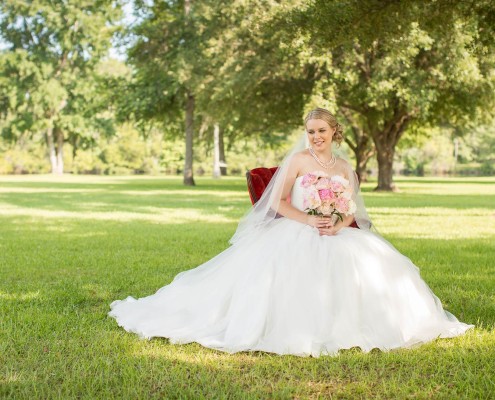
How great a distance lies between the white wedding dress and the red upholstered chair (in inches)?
29.5

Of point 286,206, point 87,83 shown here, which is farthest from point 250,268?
point 87,83

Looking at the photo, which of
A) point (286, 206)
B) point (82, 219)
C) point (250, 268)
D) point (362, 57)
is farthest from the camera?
point (362, 57)

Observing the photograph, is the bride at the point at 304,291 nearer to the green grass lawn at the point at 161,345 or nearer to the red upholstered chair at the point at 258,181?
the green grass lawn at the point at 161,345

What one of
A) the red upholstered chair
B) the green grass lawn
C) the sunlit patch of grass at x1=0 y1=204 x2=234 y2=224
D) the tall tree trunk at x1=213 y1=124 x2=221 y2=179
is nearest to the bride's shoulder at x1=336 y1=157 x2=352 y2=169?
the red upholstered chair

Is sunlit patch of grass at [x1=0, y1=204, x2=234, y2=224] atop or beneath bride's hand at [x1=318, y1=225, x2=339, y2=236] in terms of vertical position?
beneath

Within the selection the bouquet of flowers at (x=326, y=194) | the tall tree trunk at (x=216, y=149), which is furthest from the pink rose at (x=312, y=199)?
the tall tree trunk at (x=216, y=149)

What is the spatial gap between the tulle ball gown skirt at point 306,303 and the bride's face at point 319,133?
743mm

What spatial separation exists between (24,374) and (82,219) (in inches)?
464

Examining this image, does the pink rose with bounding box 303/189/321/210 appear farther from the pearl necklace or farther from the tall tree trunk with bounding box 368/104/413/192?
the tall tree trunk with bounding box 368/104/413/192

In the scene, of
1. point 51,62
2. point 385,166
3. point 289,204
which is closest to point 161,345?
point 289,204

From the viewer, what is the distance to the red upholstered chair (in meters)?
5.99

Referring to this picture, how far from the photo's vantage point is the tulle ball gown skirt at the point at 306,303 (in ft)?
15.0

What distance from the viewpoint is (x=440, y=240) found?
440 inches

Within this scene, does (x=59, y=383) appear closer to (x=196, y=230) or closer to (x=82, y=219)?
(x=196, y=230)
